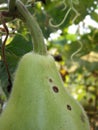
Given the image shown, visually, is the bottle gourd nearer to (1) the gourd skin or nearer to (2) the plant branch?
(1) the gourd skin

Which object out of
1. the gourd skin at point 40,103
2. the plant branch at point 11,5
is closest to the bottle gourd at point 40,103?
the gourd skin at point 40,103

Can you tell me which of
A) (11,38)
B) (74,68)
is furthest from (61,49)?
(11,38)

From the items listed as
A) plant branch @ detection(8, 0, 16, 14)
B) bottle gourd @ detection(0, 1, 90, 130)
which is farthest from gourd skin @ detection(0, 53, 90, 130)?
plant branch @ detection(8, 0, 16, 14)

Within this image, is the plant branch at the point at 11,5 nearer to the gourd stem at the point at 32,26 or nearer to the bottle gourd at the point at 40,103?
the gourd stem at the point at 32,26

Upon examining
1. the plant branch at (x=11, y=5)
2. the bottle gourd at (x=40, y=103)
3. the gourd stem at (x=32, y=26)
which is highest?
the plant branch at (x=11, y=5)

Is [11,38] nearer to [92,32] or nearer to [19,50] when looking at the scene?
[19,50]

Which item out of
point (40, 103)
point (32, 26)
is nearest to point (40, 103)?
point (40, 103)

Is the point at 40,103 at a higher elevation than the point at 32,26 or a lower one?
lower

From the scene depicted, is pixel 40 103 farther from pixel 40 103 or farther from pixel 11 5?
pixel 11 5
